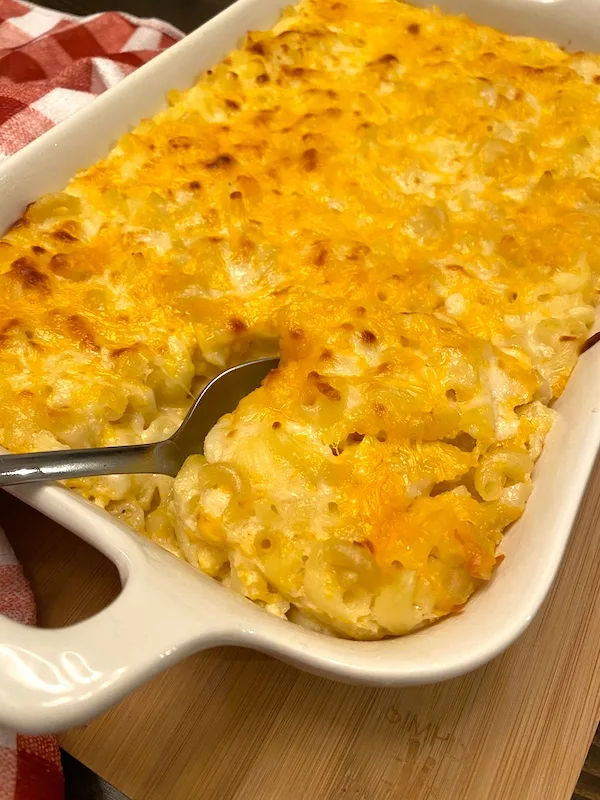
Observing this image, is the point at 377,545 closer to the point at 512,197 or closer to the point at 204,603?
the point at 204,603

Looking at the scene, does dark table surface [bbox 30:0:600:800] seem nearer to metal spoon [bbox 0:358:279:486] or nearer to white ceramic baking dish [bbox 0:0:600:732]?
white ceramic baking dish [bbox 0:0:600:732]

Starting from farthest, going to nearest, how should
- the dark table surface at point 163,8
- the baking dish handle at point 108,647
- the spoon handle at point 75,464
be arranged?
the dark table surface at point 163,8
the spoon handle at point 75,464
the baking dish handle at point 108,647

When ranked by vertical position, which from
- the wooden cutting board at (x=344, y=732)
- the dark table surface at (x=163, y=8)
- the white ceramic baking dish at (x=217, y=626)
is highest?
the dark table surface at (x=163, y=8)

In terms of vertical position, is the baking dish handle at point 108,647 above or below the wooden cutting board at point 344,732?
above

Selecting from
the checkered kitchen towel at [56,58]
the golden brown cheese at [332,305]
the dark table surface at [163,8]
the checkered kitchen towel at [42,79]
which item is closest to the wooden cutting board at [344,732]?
the checkered kitchen towel at [42,79]

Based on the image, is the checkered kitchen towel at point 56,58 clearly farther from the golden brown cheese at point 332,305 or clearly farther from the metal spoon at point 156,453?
the metal spoon at point 156,453

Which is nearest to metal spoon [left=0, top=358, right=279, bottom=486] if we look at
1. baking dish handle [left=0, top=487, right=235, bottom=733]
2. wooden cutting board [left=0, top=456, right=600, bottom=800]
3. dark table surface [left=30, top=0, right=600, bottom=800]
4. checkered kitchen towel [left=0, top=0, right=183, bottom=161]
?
baking dish handle [left=0, top=487, right=235, bottom=733]
